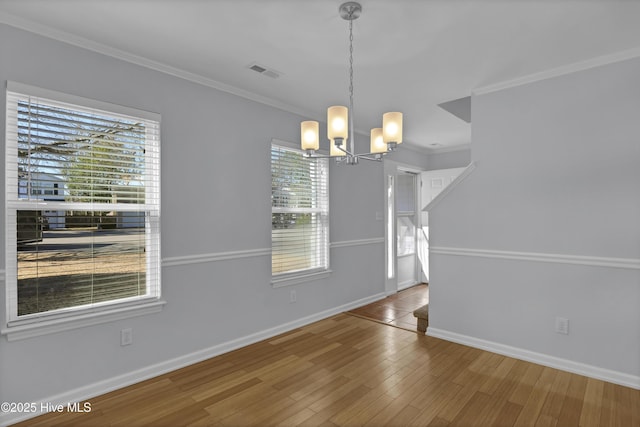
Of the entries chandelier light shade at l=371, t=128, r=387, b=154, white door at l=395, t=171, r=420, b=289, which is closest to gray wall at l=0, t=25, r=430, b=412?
chandelier light shade at l=371, t=128, r=387, b=154

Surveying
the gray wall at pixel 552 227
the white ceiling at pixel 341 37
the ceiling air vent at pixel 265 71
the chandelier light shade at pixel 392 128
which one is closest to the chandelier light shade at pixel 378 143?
the chandelier light shade at pixel 392 128

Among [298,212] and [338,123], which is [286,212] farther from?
[338,123]

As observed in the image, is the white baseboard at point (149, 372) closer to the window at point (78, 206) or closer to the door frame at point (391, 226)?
the window at point (78, 206)

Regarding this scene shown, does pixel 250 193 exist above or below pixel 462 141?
below

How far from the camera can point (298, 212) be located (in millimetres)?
3875

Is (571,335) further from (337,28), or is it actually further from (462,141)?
(462,141)

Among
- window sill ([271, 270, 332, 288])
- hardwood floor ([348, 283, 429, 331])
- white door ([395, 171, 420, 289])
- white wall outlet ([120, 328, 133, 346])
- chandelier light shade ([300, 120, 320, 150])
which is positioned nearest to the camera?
chandelier light shade ([300, 120, 320, 150])

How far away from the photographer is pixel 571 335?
276 cm

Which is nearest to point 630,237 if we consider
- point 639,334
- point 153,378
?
point 639,334

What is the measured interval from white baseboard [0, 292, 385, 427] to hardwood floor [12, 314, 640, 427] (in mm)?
59

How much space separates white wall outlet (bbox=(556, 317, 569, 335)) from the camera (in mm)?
2779

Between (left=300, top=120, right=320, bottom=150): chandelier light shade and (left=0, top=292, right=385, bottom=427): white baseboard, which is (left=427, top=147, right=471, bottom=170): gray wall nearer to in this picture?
(left=0, top=292, right=385, bottom=427): white baseboard

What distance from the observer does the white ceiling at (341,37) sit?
199 cm

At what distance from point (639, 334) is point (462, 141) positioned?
3712mm
